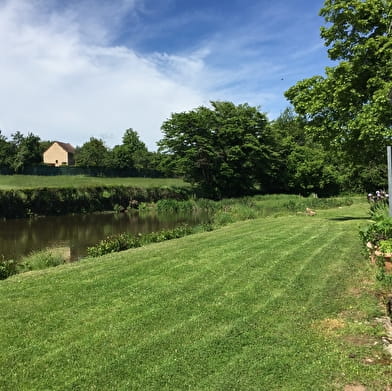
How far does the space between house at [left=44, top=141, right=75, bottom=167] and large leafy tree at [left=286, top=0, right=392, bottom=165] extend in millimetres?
64313

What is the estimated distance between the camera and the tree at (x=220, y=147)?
37531 millimetres

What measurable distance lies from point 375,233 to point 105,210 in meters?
27.7

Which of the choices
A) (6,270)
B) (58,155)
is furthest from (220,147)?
(58,155)

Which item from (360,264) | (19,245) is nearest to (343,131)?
(360,264)

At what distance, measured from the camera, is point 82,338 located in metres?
4.22

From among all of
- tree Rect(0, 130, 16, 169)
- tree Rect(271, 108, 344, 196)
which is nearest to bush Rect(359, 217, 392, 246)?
tree Rect(271, 108, 344, 196)

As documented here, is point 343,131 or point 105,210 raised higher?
point 343,131

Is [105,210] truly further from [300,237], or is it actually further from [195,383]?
[195,383]

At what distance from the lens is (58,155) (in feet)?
235

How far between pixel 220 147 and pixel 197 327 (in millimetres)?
35876

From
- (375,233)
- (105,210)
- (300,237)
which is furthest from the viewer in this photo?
(105,210)

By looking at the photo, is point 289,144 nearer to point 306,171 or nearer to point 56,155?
point 306,171

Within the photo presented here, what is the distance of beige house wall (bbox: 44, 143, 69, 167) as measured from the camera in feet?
232

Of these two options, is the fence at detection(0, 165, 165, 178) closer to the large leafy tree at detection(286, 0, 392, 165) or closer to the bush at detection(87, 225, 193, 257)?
the bush at detection(87, 225, 193, 257)
